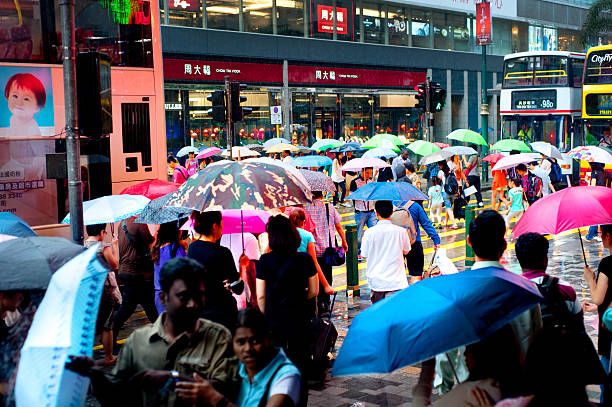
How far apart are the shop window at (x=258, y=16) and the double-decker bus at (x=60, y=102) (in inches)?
858

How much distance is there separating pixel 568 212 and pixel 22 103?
6.82 meters

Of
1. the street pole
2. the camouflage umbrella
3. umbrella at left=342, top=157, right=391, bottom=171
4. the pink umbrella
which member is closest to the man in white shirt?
the camouflage umbrella

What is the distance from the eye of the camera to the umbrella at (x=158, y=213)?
25.5 feet

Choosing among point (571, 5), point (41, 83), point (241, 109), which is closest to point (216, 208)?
point (41, 83)

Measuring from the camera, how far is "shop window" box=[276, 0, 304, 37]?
34.5 meters

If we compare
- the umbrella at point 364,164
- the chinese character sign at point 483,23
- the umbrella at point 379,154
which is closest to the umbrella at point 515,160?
the umbrella at point 364,164

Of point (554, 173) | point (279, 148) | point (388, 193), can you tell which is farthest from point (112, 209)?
point (279, 148)

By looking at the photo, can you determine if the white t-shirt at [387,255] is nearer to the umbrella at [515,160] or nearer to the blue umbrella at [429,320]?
the blue umbrella at [429,320]

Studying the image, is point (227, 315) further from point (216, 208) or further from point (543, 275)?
point (543, 275)

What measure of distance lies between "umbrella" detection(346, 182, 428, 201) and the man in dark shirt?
250 centimetres

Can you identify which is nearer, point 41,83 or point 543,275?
point 543,275

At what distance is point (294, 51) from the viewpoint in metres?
34.8

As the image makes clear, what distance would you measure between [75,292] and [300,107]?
32.9 m

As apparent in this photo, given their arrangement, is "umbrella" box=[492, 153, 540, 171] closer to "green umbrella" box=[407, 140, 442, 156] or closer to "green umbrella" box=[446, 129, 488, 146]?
"green umbrella" box=[407, 140, 442, 156]
